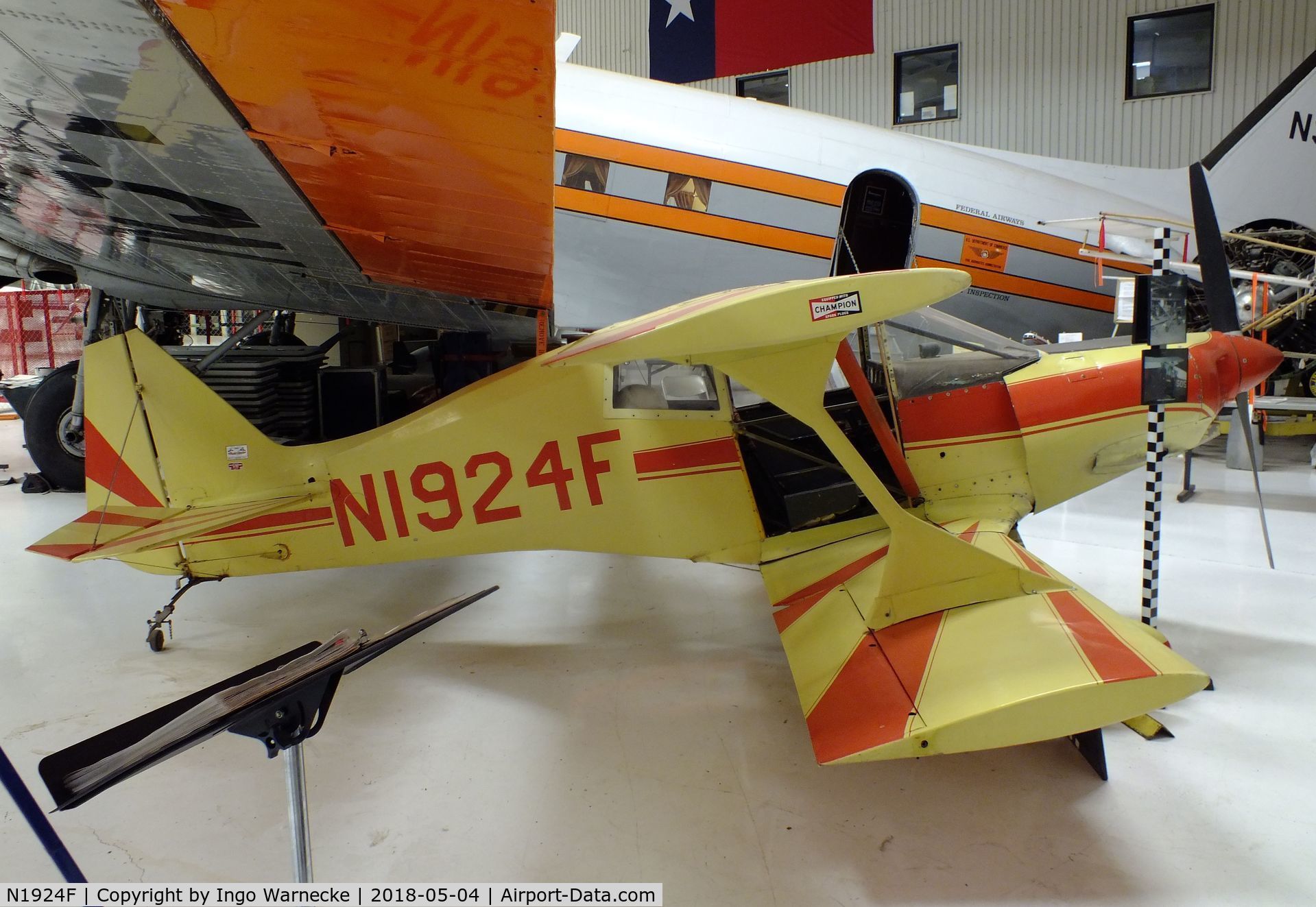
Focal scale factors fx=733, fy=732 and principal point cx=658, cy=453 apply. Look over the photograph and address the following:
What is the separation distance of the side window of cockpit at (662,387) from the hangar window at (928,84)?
10631mm

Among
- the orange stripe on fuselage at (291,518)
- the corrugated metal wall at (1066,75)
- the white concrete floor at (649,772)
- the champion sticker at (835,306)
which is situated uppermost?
the corrugated metal wall at (1066,75)

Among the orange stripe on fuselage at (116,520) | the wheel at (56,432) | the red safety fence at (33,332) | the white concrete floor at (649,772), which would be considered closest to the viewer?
the white concrete floor at (649,772)

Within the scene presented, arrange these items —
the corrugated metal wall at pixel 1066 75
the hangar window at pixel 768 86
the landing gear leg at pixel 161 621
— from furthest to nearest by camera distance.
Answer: the hangar window at pixel 768 86
the corrugated metal wall at pixel 1066 75
the landing gear leg at pixel 161 621

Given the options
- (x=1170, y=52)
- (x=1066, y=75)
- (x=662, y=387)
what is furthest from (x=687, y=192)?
(x=1170, y=52)

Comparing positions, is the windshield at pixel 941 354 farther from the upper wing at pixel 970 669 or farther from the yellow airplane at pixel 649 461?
the upper wing at pixel 970 669

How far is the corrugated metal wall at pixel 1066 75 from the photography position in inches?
402

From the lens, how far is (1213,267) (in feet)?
12.6

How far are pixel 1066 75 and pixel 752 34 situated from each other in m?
5.16

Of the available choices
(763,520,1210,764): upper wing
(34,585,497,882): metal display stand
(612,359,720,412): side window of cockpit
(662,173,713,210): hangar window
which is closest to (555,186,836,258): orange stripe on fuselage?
(662,173,713,210): hangar window

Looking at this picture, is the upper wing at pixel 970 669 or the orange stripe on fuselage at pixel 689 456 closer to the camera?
the upper wing at pixel 970 669

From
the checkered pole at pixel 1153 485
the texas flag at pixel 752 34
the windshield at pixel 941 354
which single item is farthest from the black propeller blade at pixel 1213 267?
the texas flag at pixel 752 34

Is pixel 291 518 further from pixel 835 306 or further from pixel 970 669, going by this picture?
pixel 970 669

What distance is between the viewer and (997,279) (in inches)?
294

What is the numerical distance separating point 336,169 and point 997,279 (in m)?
6.80
